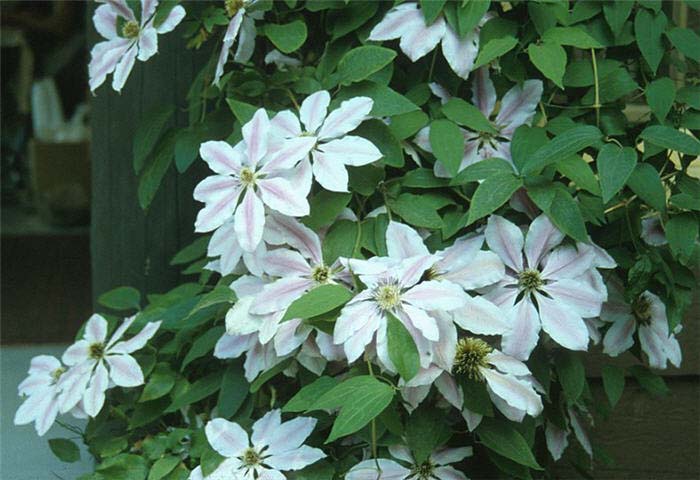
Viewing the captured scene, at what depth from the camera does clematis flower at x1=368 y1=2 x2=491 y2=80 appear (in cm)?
139

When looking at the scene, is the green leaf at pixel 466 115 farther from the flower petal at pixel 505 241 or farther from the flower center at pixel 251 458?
the flower center at pixel 251 458

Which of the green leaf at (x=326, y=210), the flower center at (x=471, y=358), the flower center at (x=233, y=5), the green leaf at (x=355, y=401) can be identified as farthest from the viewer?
the flower center at (x=233, y=5)

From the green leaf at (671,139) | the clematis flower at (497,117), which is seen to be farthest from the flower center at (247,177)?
the green leaf at (671,139)

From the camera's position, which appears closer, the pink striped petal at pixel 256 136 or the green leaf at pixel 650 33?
the pink striped petal at pixel 256 136

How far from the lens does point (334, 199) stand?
4.42 feet

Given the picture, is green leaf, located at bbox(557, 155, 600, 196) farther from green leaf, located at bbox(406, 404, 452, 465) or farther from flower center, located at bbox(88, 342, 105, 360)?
flower center, located at bbox(88, 342, 105, 360)

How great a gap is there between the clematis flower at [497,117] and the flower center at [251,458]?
17.3 inches

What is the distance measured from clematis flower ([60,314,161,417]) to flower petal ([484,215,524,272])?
50cm

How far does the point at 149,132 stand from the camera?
5.44 ft

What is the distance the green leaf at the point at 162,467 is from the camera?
1.39m

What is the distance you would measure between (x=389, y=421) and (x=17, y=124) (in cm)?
519

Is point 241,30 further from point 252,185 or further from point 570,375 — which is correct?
point 570,375

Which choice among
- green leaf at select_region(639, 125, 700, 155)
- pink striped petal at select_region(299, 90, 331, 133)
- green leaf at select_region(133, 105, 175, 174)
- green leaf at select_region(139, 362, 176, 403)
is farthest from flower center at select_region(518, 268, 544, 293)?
Answer: green leaf at select_region(133, 105, 175, 174)

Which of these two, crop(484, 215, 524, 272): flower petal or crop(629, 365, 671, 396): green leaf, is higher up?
crop(484, 215, 524, 272): flower petal
